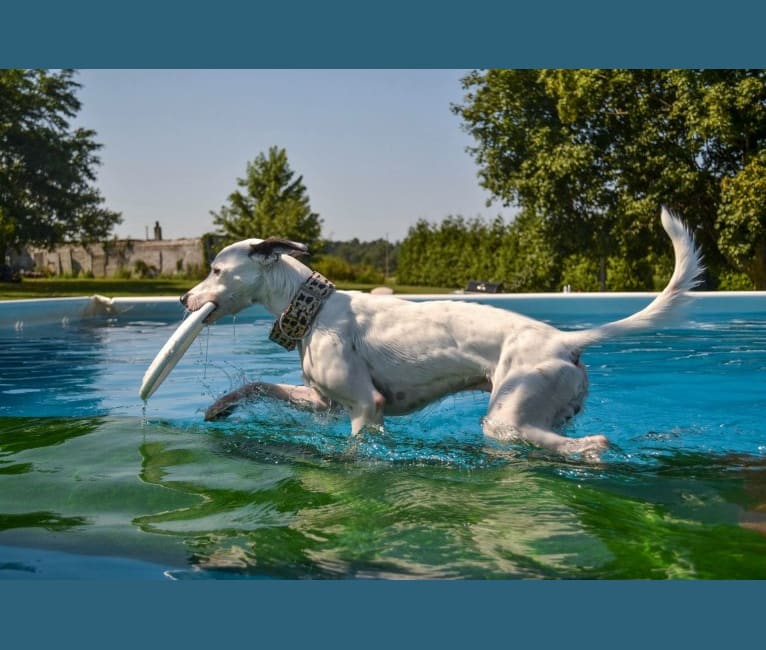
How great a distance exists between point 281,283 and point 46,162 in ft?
108

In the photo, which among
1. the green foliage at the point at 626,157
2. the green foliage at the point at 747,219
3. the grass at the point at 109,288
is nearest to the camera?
the green foliage at the point at 747,219

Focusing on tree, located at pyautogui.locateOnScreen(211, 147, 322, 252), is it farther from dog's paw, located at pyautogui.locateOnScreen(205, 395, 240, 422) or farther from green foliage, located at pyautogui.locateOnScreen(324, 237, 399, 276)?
dog's paw, located at pyautogui.locateOnScreen(205, 395, 240, 422)

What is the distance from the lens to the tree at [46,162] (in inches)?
1329

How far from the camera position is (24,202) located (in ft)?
111

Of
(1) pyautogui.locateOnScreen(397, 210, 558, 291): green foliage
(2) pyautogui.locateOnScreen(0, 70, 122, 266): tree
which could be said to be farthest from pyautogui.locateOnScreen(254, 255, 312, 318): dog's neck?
(2) pyautogui.locateOnScreen(0, 70, 122, 266): tree

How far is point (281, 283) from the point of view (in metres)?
4.89

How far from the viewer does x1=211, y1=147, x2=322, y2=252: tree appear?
36562mm

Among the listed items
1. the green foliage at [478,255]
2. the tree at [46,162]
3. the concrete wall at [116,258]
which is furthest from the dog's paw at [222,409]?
the concrete wall at [116,258]

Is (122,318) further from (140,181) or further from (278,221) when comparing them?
(140,181)

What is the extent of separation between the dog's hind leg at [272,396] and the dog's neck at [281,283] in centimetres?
47

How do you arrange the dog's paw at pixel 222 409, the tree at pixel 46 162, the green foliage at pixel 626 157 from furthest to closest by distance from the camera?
the tree at pixel 46 162 → the green foliage at pixel 626 157 → the dog's paw at pixel 222 409

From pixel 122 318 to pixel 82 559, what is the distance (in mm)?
13351

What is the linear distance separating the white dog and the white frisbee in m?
0.09

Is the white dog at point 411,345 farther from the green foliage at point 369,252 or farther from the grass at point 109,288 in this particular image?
the green foliage at point 369,252
